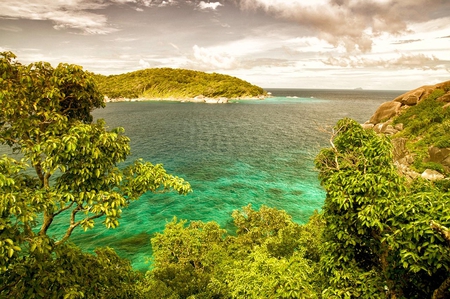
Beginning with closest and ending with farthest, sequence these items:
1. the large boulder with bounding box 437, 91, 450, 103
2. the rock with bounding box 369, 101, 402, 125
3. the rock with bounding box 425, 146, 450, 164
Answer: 1. the rock with bounding box 425, 146, 450, 164
2. the large boulder with bounding box 437, 91, 450, 103
3. the rock with bounding box 369, 101, 402, 125

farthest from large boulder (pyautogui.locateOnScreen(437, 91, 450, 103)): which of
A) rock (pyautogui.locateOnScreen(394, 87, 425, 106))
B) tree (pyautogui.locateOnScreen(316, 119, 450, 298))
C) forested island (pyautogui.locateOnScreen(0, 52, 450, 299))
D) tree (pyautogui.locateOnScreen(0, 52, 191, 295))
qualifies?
tree (pyautogui.locateOnScreen(0, 52, 191, 295))

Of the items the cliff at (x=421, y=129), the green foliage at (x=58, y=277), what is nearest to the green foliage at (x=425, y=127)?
the cliff at (x=421, y=129)

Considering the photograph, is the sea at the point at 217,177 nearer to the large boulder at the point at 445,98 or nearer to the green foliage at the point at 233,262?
the green foliage at the point at 233,262

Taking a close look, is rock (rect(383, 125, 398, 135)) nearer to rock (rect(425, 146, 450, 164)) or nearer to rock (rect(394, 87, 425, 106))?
rock (rect(394, 87, 425, 106))

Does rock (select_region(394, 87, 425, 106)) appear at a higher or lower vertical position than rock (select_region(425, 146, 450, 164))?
higher

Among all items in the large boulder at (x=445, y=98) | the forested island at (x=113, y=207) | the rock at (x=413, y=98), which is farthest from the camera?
the rock at (x=413, y=98)

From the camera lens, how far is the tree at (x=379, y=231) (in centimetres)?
716

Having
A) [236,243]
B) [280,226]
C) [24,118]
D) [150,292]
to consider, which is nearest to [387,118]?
[280,226]

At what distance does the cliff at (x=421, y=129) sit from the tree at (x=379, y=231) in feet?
83.9

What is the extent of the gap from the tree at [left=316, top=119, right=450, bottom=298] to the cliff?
2557cm

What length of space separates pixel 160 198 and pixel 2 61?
35.9m

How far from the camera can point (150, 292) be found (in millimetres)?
13750

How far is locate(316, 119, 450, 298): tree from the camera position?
23.5 feet

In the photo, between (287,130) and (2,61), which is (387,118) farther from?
(2,61)
